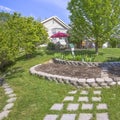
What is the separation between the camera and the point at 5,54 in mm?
9875

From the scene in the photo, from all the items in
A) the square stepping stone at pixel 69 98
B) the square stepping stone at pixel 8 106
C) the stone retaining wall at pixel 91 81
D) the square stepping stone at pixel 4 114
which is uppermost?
the stone retaining wall at pixel 91 81

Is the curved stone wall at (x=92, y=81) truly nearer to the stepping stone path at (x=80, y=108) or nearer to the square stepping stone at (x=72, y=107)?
the stepping stone path at (x=80, y=108)

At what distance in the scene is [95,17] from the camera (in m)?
15.5

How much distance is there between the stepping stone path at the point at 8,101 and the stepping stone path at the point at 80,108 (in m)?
1.21

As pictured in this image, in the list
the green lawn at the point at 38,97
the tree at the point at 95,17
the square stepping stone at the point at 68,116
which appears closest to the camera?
the square stepping stone at the point at 68,116

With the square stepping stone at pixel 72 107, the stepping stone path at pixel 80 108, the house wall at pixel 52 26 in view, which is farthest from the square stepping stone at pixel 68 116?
the house wall at pixel 52 26

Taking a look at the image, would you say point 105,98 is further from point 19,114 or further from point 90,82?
point 19,114

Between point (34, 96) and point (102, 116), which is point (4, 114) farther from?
point (102, 116)

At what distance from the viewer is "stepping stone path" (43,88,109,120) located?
222 inches

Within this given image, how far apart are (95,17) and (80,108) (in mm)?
10340

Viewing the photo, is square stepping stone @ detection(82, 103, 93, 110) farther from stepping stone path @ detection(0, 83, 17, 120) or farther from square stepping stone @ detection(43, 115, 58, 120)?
stepping stone path @ detection(0, 83, 17, 120)

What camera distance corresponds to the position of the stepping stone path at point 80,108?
5.64m

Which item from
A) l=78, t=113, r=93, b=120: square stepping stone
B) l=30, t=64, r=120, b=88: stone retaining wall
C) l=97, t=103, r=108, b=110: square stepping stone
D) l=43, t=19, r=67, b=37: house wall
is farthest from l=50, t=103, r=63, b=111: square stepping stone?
l=43, t=19, r=67, b=37: house wall

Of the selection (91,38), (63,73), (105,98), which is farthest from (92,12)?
(105,98)
